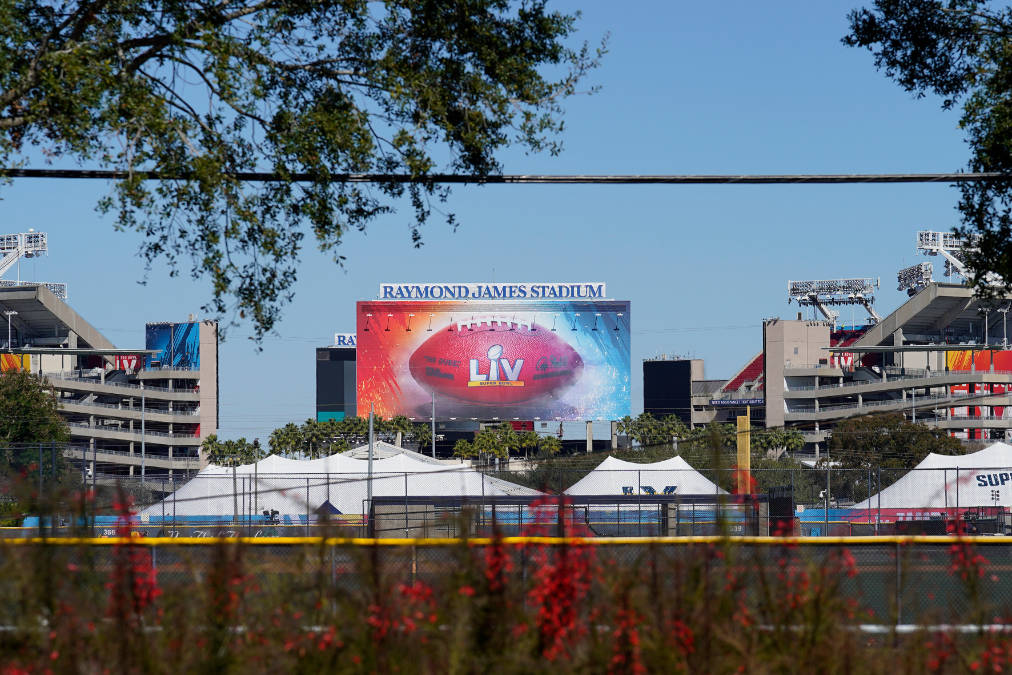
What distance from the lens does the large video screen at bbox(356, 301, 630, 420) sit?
119 m

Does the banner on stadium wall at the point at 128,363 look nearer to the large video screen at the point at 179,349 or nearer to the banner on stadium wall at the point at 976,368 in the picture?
the large video screen at the point at 179,349

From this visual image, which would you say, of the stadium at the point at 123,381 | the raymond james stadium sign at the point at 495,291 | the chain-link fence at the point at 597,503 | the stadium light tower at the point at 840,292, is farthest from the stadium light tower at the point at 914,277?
the chain-link fence at the point at 597,503

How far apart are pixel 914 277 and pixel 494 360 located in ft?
209

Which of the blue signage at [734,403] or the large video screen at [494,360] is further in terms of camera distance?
the blue signage at [734,403]

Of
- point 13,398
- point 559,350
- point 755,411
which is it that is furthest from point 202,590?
point 755,411

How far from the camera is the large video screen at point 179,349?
133625 mm

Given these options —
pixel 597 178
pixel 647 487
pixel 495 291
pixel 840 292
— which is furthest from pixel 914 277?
pixel 597 178

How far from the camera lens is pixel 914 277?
5969 inches

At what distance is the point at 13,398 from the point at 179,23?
239 ft

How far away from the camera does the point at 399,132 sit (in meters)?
15.1

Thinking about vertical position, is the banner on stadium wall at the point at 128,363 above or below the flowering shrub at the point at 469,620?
above

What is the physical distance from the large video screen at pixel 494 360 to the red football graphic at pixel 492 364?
0.34 feet

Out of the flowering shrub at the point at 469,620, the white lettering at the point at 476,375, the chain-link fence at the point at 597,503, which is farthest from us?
the white lettering at the point at 476,375

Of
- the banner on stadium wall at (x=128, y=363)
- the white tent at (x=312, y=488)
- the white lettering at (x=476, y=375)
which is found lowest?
the white tent at (x=312, y=488)
